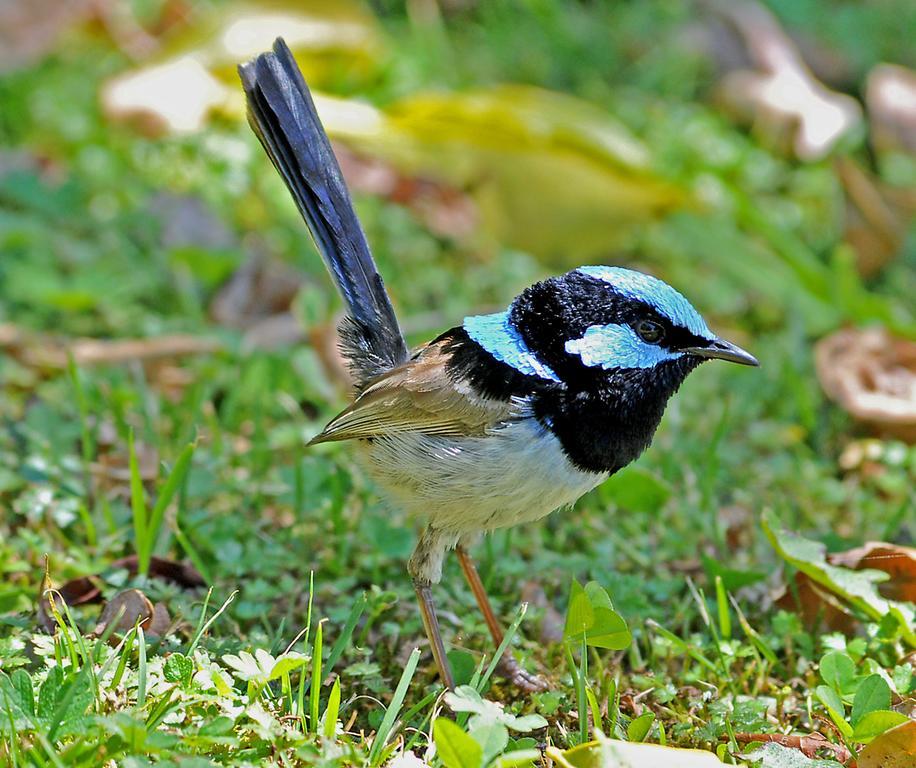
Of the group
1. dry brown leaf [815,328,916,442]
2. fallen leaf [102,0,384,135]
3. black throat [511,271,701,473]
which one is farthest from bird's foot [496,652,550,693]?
fallen leaf [102,0,384,135]

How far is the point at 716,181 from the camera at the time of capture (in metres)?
6.27

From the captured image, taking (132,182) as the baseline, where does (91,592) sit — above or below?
below

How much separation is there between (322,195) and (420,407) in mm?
776

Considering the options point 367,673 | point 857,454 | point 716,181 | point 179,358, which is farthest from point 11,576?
point 716,181

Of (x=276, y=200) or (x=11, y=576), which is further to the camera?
(x=276, y=200)

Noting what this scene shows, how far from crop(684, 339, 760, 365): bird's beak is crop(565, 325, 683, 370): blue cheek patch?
14cm

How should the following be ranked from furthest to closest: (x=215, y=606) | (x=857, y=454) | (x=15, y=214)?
(x=15, y=214), (x=857, y=454), (x=215, y=606)

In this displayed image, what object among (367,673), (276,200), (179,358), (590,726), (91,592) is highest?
(276,200)

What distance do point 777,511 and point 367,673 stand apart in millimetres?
1733

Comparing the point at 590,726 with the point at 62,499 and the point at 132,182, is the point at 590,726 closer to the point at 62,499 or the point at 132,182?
the point at 62,499

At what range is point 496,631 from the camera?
11.2 feet

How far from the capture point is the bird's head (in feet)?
10.4

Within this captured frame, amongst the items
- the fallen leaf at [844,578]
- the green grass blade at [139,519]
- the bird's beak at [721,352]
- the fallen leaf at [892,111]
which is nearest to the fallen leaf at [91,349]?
the green grass blade at [139,519]

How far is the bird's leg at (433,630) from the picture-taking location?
10.4ft
